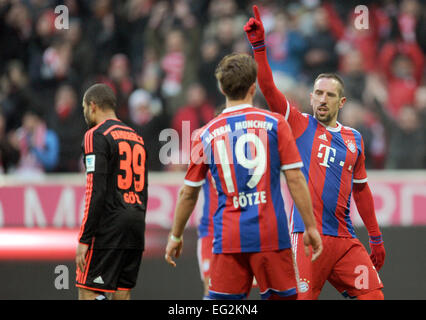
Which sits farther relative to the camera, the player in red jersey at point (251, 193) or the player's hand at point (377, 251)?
the player's hand at point (377, 251)

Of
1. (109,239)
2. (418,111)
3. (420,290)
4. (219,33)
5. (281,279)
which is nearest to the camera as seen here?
(281,279)

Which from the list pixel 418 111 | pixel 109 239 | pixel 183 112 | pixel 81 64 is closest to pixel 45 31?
pixel 81 64

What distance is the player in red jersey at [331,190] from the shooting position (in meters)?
5.32

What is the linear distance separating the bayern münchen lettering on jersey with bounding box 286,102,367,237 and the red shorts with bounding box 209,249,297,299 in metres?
1.06

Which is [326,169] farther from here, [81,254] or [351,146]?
[81,254]

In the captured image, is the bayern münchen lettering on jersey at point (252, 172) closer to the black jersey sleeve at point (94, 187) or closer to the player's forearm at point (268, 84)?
the player's forearm at point (268, 84)

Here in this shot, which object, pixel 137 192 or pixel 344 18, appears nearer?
pixel 137 192

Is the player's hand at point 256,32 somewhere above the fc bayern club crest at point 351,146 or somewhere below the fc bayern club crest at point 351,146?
above

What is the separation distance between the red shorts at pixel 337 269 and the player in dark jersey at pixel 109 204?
1.32 meters

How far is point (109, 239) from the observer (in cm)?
550

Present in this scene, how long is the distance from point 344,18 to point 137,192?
7.03 meters

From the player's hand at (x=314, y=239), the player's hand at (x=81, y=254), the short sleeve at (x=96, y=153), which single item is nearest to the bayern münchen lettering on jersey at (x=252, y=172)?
the player's hand at (x=314, y=239)

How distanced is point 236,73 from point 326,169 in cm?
151

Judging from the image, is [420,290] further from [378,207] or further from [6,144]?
[6,144]
